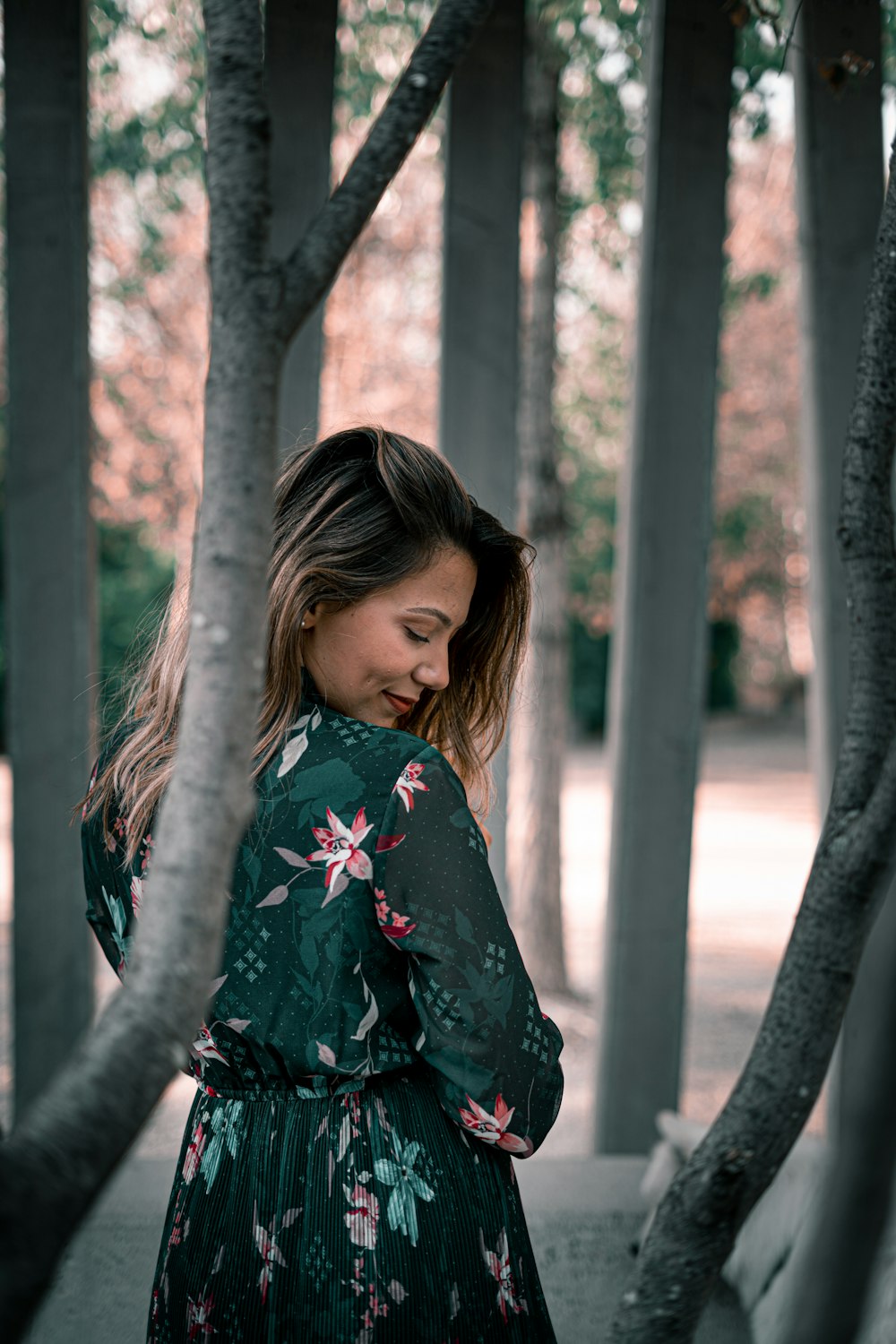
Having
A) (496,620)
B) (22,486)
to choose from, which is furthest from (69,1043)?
(496,620)

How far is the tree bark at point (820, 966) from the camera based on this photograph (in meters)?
1.07

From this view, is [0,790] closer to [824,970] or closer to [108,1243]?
[108,1243]

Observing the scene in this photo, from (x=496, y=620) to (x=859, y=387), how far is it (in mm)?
751

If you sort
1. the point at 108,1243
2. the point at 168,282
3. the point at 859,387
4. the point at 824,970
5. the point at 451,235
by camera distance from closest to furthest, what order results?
the point at 824,970 < the point at 859,387 < the point at 108,1243 < the point at 451,235 < the point at 168,282

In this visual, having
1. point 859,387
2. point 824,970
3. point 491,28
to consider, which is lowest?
point 824,970

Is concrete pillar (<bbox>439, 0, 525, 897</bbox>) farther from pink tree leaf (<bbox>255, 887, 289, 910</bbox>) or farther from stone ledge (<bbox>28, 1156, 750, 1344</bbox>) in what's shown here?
pink tree leaf (<bbox>255, 887, 289, 910</bbox>)

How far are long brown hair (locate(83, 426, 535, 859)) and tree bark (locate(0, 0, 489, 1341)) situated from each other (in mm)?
404

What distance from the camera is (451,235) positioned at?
9.18 feet

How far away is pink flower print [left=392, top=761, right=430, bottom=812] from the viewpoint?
4.24 ft

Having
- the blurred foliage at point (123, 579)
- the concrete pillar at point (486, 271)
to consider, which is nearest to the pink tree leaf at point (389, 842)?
the concrete pillar at point (486, 271)

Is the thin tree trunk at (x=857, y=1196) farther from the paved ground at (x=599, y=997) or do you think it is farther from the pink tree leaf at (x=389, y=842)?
the paved ground at (x=599, y=997)

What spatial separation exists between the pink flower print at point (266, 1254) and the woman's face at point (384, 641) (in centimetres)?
65

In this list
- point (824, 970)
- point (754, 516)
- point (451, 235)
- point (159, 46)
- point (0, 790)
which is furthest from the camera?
point (754, 516)


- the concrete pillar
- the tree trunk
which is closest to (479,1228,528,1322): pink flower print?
the concrete pillar
